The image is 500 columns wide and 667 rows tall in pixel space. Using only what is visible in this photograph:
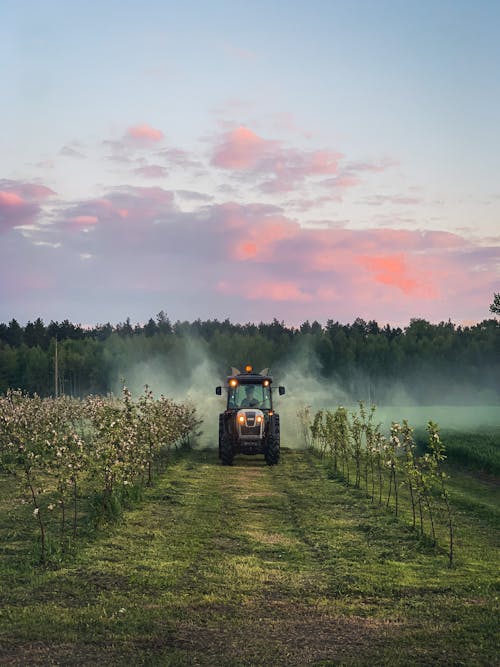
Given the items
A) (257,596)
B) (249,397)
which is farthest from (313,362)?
(257,596)

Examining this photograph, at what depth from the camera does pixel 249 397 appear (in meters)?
33.0

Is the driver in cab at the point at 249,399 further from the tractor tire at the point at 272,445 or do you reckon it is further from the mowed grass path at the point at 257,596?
the mowed grass path at the point at 257,596

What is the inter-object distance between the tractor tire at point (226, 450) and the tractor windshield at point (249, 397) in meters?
1.84

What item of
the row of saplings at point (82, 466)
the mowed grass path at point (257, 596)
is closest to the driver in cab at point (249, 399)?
the row of saplings at point (82, 466)

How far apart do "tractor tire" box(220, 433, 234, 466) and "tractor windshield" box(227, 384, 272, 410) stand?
1.84 metres

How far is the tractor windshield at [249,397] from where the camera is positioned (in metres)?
32.6

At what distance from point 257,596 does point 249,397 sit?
2171 centimetres

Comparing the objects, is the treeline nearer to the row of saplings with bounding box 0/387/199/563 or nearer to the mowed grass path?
the row of saplings with bounding box 0/387/199/563

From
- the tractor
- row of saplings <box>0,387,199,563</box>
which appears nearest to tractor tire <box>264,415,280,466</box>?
the tractor

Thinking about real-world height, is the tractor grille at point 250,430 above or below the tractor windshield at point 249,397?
below

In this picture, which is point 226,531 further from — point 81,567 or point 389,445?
point 389,445

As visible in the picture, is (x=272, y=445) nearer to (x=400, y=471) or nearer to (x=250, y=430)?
(x=250, y=430)

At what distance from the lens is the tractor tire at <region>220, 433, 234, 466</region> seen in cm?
3084

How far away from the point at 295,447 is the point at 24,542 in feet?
90.7
